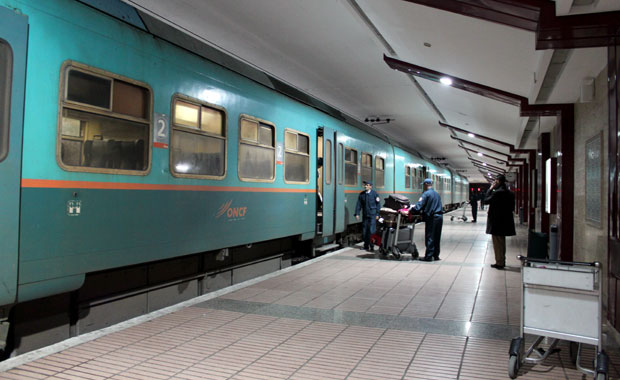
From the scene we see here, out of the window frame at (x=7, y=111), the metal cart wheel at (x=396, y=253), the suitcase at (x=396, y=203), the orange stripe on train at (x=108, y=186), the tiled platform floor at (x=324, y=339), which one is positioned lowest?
the tiled platform floor at (x=324, y=339)

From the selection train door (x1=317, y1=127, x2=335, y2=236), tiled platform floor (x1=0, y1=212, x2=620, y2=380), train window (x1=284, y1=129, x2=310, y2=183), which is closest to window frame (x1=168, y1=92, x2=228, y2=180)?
tiled platform floor (x1=0, y1=212, x2=620, y2=380)

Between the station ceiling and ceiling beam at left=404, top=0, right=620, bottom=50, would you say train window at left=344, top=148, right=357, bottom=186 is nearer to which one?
the station ceiling

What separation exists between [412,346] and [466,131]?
→ 14619 millimetres

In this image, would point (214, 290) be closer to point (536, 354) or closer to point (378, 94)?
point (536, 354)

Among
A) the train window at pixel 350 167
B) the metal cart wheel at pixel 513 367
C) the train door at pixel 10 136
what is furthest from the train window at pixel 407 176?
the train door at pixel 10 136

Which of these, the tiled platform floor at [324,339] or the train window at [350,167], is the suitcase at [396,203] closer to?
the train window at [350,167]

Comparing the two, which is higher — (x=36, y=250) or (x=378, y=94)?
(x=378, y=94)

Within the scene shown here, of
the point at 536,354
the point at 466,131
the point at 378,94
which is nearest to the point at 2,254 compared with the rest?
Answer: the point at 536,354

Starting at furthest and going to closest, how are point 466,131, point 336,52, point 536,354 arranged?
point 466,131, point 336,52, point 536,354

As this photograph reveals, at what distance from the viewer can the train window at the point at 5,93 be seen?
3.61 meters

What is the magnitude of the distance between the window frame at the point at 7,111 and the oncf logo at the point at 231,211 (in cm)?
294

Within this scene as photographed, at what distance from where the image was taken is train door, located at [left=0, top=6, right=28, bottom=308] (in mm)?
3592

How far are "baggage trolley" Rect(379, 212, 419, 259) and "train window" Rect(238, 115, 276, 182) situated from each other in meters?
3.18

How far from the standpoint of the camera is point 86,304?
4645 millimetres
